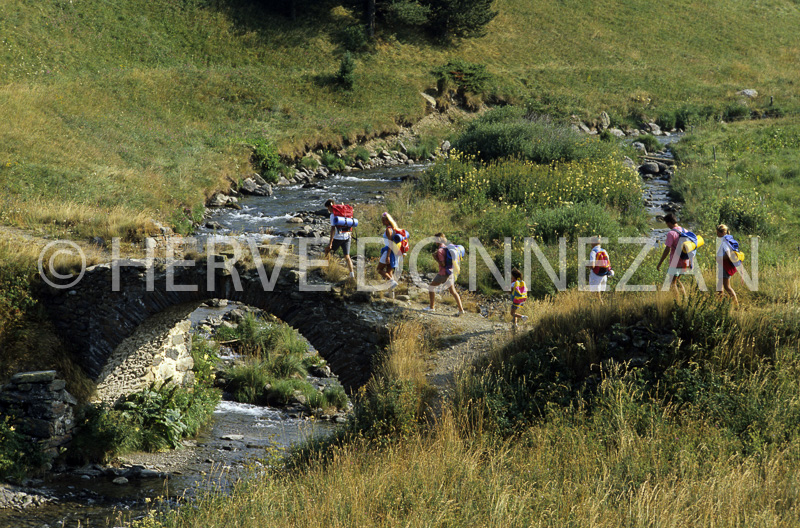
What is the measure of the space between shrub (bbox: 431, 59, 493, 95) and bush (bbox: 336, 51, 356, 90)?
5650 mm

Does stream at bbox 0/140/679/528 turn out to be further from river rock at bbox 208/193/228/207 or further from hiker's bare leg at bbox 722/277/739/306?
hiker's bare leg at bbox 722/277/739/306

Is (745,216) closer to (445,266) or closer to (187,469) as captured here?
(445,266)

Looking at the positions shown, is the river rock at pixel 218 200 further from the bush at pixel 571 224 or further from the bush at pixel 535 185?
the bush at pixel 571 224

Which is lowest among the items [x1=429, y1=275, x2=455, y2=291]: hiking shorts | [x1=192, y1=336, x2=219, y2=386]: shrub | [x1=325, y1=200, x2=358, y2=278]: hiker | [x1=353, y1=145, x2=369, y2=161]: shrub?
[x1=192, y1=336, x2=219, y2=386]: shrub

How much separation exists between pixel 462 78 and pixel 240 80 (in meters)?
13.4

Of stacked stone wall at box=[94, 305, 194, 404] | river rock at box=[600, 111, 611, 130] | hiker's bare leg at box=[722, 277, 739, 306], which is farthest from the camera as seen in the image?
river rock at box=[600, 111, 611, 130]

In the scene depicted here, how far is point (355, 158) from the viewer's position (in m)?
32.4

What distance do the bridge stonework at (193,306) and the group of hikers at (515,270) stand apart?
96 cm

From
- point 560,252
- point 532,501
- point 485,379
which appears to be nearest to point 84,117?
point 560,252

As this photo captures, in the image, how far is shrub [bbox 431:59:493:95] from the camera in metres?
42.5

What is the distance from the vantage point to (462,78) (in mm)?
42812

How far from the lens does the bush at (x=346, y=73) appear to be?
38.9 m

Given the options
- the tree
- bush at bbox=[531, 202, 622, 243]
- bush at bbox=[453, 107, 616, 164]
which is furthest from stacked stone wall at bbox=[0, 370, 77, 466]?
the tree

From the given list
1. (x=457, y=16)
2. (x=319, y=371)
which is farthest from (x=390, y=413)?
(x=457, y=16)
